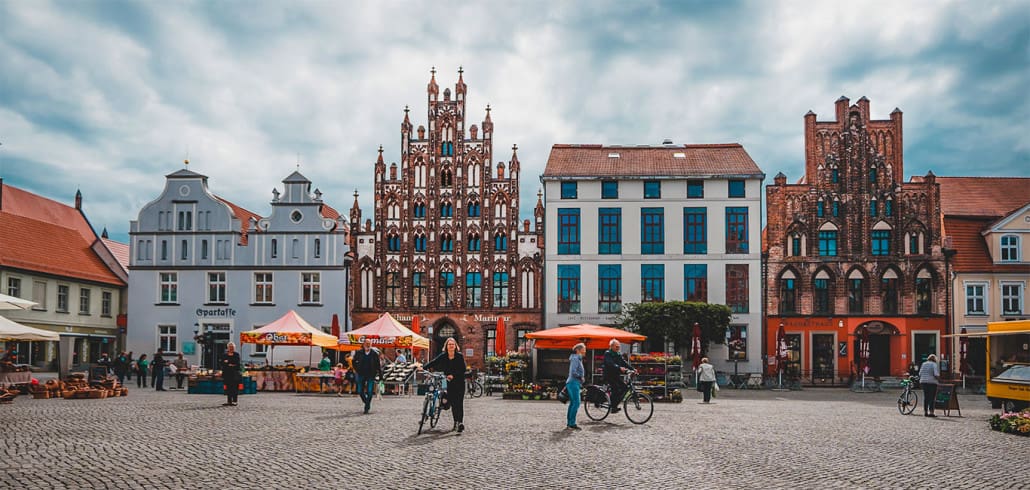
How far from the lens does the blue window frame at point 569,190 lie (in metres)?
48.3

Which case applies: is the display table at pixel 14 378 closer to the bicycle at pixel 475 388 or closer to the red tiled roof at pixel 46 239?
the bicycle at pixel 475 388

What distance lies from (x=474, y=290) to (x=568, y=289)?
4.93 meters

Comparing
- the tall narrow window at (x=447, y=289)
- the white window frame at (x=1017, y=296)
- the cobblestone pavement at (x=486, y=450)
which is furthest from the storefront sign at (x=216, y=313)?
the white window frame at (x=1017, y=296)

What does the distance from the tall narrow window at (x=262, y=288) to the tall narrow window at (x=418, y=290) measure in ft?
24.5

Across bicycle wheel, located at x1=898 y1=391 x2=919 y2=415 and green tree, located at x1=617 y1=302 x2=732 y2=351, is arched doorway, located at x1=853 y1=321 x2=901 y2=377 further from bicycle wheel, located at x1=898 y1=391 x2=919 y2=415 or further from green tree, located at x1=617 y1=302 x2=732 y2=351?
bicycle wheel, located at x1=898 y1=391 x2=919 y2=415

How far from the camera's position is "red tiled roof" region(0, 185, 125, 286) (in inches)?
1762

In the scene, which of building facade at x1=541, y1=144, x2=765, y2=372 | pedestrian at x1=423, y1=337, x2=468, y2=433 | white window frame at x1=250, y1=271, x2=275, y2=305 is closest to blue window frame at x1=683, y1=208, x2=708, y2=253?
building facade at x1=541, y1=144, x2=765, y2=372

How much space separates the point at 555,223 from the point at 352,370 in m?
18.6

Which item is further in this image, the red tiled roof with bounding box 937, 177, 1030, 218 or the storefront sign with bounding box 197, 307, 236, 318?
the red tiled roof with bounding box 937, 177, 1030, 218

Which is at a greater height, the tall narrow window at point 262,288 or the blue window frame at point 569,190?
the blue window frame at point 569,190

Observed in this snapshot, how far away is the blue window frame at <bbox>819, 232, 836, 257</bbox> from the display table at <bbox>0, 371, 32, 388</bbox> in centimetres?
3692

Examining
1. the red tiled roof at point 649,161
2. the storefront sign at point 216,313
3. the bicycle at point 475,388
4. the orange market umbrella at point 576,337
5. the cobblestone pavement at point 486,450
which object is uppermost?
the red tiled roof at point 649,161

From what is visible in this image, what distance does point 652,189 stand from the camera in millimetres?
48156

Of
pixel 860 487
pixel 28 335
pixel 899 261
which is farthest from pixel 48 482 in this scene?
pixel 899 261
